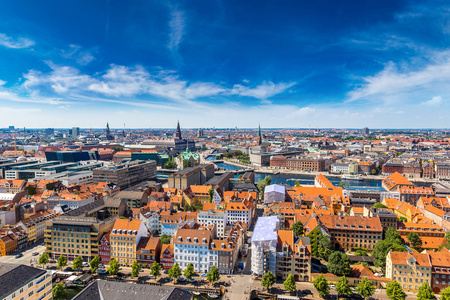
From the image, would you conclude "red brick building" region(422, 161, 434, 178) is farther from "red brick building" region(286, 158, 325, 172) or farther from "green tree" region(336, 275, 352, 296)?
"green tree" region(336, 275, 352, 296)

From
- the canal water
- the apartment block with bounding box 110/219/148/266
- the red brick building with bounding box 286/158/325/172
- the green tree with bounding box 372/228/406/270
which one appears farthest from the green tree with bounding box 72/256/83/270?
the red brick building with bounding box 286/158/325/172

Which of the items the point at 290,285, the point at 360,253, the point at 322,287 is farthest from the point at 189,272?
the point at 360,253

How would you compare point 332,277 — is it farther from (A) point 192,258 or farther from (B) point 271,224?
(A) point 192,258

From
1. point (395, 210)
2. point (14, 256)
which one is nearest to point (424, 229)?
point (395, 210)

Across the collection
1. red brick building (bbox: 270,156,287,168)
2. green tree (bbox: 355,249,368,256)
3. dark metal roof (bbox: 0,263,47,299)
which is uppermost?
dark metal roof (bbox: 0,263,47,299)

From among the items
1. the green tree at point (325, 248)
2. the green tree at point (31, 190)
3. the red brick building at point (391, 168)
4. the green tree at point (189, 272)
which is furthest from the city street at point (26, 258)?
the red brick building at point (391, 168)

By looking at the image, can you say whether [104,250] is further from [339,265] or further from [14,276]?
[339,265]

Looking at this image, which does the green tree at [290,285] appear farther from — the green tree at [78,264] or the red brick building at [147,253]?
the green tree at [78,264]
